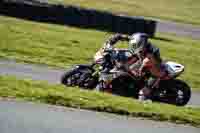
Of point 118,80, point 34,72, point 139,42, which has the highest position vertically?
point 139,42

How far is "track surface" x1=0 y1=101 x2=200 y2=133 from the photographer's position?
7742 millimetres

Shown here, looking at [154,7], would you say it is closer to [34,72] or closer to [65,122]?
[34,72]

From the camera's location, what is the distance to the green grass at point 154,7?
5000 cm

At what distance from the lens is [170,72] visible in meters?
12.7

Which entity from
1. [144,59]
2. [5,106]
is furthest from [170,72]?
[5,106]

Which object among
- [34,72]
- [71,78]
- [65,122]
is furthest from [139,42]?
[65,122]

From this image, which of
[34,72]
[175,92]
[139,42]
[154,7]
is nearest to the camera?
[139,42]

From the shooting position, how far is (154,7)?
5788 centimetres

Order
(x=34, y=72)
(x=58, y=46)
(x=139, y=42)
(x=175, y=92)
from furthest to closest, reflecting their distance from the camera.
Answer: (x=58, y=46) < (x=34, y=72) < (x=175, y=92) < (x=139, y=42)

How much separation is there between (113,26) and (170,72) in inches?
588

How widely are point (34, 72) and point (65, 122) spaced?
287 inches

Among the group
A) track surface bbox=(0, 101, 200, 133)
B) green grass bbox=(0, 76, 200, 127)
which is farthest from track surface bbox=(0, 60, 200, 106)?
track surface bbox=(0, 101, 200, 133)

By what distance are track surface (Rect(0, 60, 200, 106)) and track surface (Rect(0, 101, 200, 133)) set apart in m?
5.22

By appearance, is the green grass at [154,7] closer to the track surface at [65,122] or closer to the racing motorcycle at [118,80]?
the racing motorcycle at [118,80]
